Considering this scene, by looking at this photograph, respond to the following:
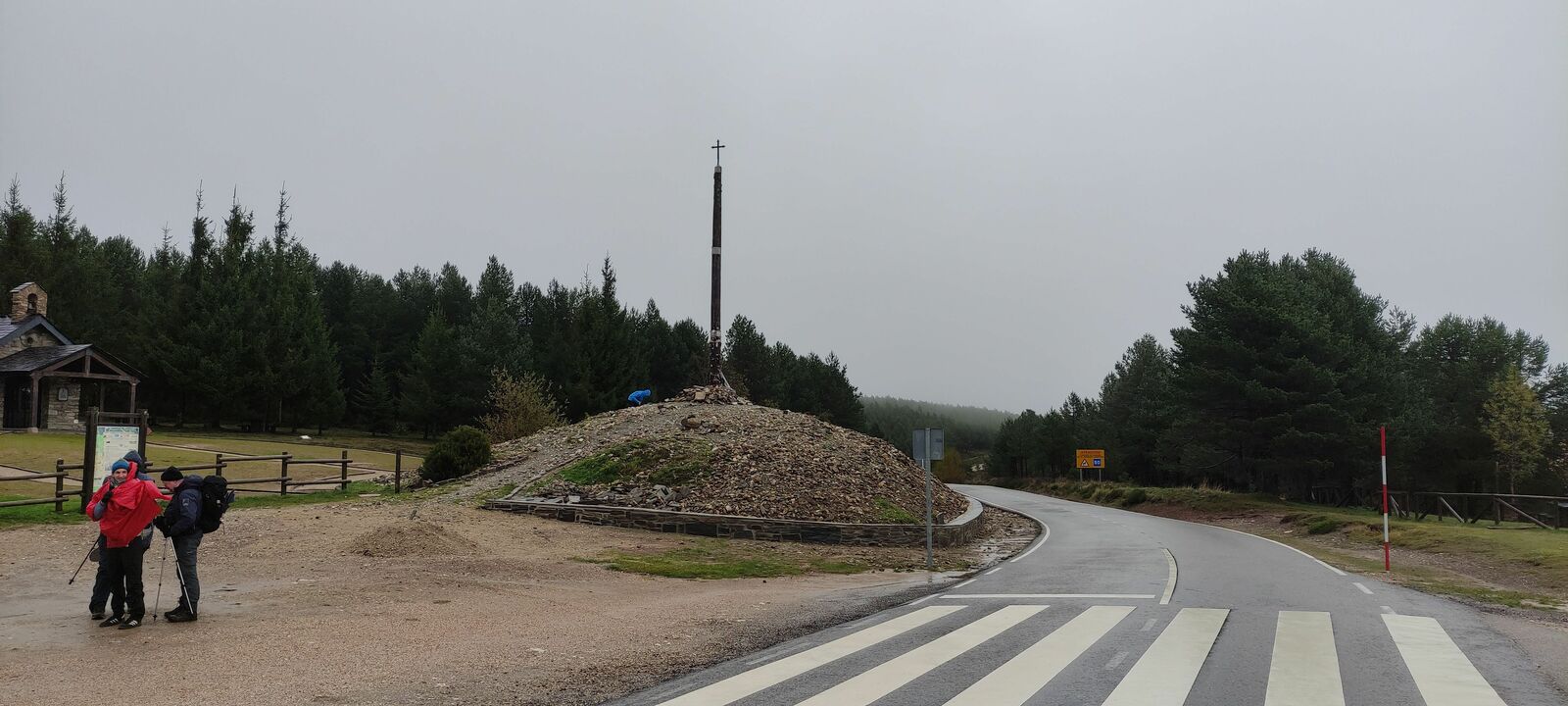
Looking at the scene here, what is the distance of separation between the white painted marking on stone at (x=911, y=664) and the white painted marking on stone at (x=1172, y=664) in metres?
1.56

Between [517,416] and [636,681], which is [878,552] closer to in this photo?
[636,681]

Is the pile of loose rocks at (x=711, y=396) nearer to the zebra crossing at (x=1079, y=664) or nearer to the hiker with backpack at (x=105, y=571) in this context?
the zebra crossing at (x=1079, y=664)

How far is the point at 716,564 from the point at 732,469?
700 centimetres

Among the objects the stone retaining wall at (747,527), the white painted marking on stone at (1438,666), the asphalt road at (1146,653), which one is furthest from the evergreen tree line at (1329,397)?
the white painted marking on stone at (1438,666)

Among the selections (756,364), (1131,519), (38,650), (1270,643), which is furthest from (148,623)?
(756,364)

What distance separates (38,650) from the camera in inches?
305

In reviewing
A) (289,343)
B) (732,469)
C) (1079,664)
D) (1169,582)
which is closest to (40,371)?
(289,343)

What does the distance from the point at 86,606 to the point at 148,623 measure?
145 cm

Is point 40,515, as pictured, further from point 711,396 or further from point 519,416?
point 519,416

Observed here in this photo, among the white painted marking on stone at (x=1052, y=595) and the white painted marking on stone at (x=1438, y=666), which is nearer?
the white painted marking on stone at (x=1438, y=666)

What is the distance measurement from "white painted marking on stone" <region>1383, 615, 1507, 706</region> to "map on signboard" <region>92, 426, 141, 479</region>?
1795cm

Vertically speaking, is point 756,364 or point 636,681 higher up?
point 756,364

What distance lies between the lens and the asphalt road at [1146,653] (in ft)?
21.8

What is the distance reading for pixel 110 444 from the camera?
48.0 feet
